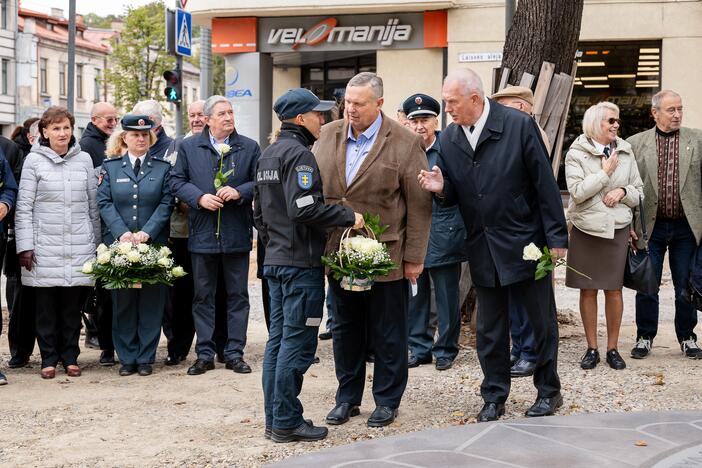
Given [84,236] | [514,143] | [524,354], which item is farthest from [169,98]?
[514,143]

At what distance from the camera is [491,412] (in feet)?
21.4

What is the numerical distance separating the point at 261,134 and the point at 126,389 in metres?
16.0

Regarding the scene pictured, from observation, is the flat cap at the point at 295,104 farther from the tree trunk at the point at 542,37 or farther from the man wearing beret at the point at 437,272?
the tree trunk at the point at 542,37

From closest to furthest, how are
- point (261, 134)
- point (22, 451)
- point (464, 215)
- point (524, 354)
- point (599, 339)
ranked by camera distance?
point (22, 451), point (464, 215), point (524, 354), point (599, 339), point (261, 134)

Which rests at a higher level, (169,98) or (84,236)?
(169,98)

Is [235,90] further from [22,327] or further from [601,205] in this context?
[601,205]

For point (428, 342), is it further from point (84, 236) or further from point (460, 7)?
point (460, 7)

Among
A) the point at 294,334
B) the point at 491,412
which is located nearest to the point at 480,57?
the point at 491,412

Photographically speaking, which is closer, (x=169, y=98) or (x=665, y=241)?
(x=665, y=241)

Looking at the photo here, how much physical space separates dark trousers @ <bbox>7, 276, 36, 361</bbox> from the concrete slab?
391cm

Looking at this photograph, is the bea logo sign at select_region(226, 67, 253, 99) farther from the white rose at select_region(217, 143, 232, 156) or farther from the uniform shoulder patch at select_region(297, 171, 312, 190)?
the uniform shoulder patch at select_region(297, 171, 312, 190)

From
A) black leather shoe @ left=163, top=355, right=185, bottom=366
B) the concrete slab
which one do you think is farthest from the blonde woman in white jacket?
black leather shoe @ left=163, top=355, right=185, bottom=366

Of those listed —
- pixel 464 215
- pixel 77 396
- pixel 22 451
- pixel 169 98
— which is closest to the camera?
pixel 22 451

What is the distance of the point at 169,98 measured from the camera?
62.7ft
